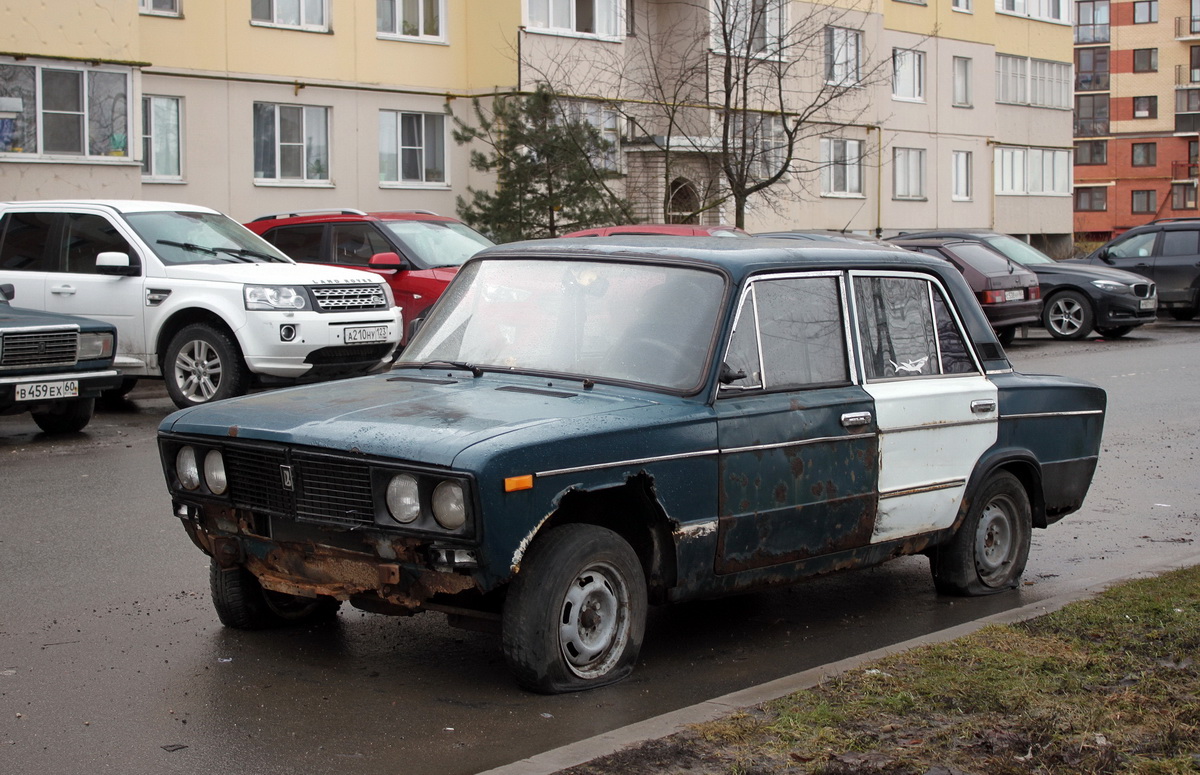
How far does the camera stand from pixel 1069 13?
5653 centimetres

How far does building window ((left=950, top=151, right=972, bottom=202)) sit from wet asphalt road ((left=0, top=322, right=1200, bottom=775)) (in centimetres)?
4166

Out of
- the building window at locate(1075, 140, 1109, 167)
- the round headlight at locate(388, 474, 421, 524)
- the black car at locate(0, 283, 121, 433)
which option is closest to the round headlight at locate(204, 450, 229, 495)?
the round headlight at locate(388, 474, 421, 524)

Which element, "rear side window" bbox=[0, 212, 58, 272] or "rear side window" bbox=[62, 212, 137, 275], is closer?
"rear side window" bbox=[62, 212, 137, 275]

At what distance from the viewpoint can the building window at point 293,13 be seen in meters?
30.8

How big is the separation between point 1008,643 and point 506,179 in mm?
20960

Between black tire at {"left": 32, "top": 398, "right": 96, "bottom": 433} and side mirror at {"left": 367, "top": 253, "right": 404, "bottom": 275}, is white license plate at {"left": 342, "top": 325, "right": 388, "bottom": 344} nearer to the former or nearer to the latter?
side mirror at {"left": 367, "top": 253, "right": 404, "bottom": 275}

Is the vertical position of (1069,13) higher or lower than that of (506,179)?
higher

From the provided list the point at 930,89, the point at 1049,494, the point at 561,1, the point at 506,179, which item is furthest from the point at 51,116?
the point at 930,89

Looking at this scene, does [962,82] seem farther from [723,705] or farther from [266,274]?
[723,705]

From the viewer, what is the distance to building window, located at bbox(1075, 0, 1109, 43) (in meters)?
101

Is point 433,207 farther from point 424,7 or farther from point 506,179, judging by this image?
point 506,179

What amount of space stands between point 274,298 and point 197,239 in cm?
158

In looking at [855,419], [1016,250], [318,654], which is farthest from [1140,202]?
[318,654]

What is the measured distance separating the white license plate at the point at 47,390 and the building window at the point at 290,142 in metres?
18.7
